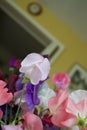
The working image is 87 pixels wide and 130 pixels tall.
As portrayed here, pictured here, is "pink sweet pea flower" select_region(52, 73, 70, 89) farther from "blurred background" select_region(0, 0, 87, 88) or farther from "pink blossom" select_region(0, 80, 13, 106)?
A: "blurred background" select_region(0, 0, 87, 88)

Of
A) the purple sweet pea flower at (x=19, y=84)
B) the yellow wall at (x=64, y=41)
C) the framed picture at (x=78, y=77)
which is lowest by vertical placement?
the framed picture at (x=78, y=77)

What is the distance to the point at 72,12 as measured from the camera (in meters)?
1.75

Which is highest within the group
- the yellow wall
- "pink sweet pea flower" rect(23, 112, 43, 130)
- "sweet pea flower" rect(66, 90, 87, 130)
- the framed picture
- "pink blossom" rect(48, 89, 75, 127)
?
"sweet pea flower" rect(66, 90, 87, 130)

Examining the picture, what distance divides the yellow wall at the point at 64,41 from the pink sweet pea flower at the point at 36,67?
1.24m

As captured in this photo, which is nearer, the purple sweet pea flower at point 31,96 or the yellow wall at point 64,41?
the purple sweet pea flower at point 31,96

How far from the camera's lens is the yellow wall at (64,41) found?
167cm

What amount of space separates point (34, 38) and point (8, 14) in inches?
8.7

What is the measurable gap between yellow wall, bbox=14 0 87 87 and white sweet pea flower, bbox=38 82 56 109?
1.19 m

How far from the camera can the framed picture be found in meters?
1.62

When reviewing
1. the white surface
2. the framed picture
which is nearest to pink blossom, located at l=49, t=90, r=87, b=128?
the framed picture

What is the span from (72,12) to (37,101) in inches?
55.2

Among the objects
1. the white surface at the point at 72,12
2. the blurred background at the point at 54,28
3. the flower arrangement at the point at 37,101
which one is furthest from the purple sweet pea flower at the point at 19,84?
the white surface at the point at 72,12

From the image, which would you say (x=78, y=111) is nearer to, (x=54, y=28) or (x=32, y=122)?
(x=32, y=122)

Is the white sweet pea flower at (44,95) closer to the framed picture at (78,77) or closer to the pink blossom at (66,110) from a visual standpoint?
the pink blossom at (66,110)
